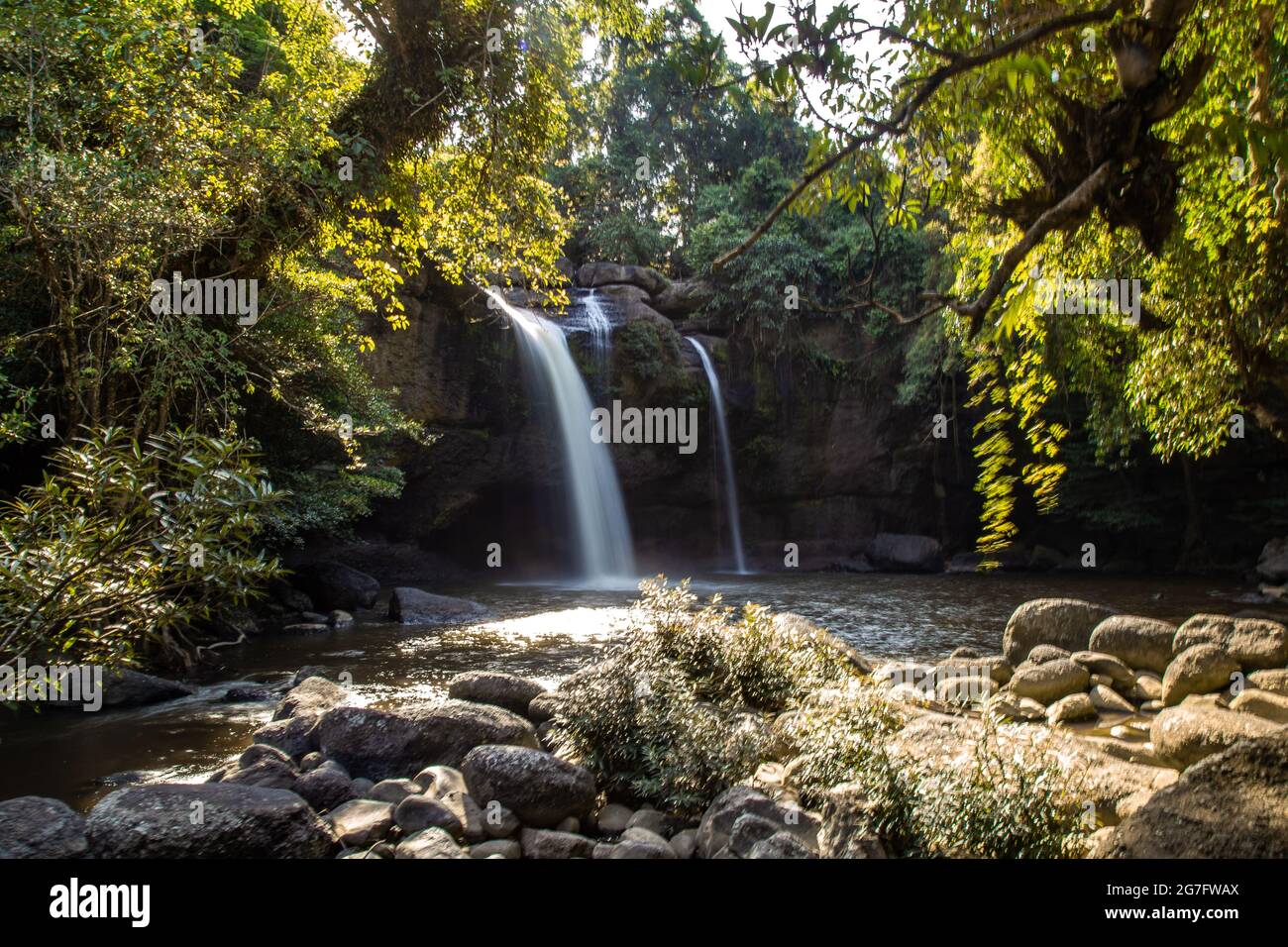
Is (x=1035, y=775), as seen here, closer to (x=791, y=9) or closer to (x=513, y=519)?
(x=791, y=9)

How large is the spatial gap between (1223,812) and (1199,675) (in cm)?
619

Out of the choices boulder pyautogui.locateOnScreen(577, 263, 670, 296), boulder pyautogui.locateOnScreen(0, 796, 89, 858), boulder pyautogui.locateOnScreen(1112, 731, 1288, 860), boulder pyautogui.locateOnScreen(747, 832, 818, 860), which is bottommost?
boulder pyautogui.locateOnScreen(747, 832, 818, 860)

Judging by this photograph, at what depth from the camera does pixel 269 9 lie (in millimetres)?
18875

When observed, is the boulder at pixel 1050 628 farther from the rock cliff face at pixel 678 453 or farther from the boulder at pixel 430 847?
the rock cliff face at pixel 678 453

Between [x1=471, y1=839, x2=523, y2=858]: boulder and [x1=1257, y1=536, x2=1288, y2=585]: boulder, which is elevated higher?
[x1=1257, y1=536, x2=1288, y2=585]: boulder

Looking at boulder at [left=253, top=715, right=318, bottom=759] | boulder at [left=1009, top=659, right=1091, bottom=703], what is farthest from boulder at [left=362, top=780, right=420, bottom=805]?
boulder at [left=1009, top=659, right=1091, bottom=703]

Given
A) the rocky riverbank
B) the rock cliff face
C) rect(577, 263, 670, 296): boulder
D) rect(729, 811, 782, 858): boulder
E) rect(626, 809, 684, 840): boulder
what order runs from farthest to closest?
1. rect(577, 263, 670, 296): boulder
2. the rock cliff face
3. rect(626, 809, 684, 840): boulder
4. rect(729, 811, 782, 858): boulder
5. the rocky riverbank

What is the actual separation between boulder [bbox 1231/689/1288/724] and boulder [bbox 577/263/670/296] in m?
21.2

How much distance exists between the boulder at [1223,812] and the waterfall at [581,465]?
59.7 ft

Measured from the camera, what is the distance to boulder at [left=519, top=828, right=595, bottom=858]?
15.0ft

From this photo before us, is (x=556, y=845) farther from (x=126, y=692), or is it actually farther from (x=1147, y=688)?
(x=1147, y=688)

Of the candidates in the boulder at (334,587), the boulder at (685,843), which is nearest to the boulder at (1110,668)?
the boulder at (685,843)

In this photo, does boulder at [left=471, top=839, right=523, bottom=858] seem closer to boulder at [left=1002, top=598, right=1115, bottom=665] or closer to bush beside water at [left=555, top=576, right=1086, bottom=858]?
bush beside water at [left=555, top=576, right=1086, bottom=858]

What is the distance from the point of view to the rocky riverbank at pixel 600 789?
Answer: 12.1ft
